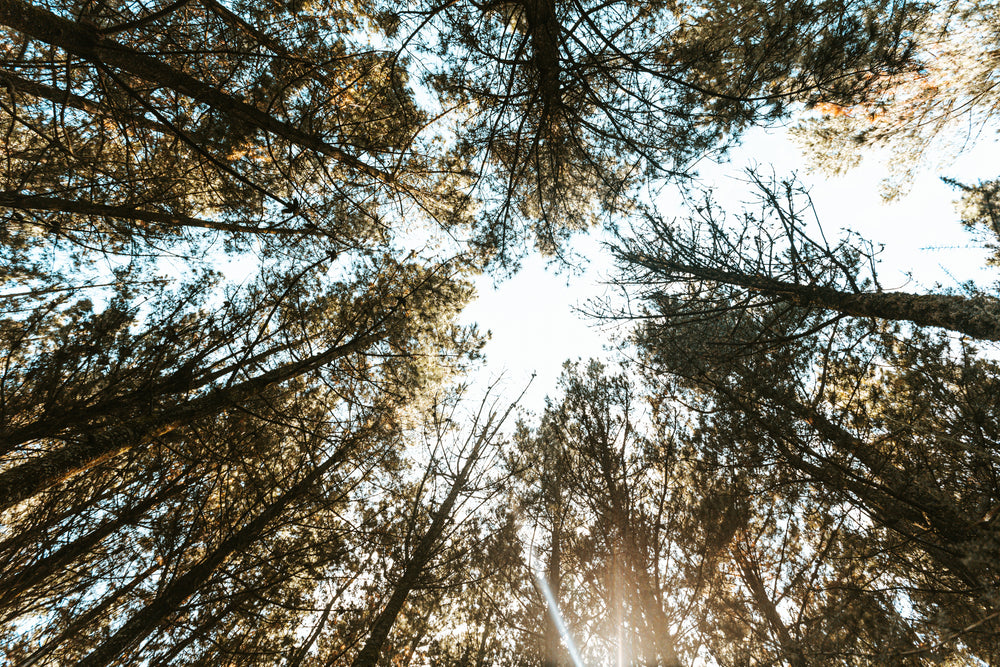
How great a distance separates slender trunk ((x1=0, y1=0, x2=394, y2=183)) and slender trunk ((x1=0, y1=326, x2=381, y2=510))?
256 cm

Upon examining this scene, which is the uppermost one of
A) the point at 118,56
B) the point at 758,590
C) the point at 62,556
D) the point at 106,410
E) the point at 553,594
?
the point at 118,56

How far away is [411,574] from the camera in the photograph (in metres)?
4.88

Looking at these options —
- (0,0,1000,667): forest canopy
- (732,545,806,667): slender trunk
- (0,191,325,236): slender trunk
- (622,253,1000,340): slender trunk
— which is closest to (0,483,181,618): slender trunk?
(0,0,1000,667): forest canopy

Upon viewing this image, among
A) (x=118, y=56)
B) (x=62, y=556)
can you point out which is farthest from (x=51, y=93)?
(x=62, y=556)

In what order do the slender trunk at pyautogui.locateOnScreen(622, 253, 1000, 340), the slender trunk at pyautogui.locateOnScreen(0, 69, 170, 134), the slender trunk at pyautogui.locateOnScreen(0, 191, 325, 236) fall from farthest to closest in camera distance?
the slender trunk at pyautogui.locateOnScreen(622, 253, 1000, 340) → the slender trunk at pyautogui.locateOnScreen(0, 191, 325, 236) → the slender trunk at pyautogui.locateOnScreen(0, 69, 170, 134)

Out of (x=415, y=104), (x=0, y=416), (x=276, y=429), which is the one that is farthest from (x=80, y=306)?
(x=415, y=104)

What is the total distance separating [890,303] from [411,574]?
22.4ft

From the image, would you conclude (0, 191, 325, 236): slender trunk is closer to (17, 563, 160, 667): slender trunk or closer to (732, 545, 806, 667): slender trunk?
(17, 563, 160, 667): slender trunk

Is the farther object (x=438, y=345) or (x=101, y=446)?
(x=438, y=345)

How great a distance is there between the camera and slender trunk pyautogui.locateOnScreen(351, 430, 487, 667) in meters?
4.31

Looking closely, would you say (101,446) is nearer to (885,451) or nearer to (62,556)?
(62,556)

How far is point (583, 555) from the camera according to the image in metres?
6.43

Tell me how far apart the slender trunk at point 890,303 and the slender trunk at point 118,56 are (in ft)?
16.7

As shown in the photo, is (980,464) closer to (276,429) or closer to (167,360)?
(276,429)
